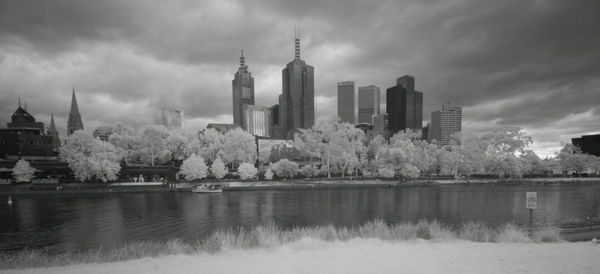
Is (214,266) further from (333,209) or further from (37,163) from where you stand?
(37,163)

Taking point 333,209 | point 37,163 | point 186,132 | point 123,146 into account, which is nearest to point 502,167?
point 333,209

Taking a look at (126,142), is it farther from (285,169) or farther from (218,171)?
(285,169)

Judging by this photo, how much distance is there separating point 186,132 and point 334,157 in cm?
5308

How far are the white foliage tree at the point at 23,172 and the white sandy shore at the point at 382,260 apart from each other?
84469mm

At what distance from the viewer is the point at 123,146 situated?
99000 millimetres

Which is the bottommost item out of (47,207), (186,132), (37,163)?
(47,207)

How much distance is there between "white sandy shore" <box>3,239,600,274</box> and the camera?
381 inches

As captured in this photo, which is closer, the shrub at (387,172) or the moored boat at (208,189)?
the moored boat at (208,189)

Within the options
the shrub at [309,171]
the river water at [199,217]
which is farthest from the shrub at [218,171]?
the river water at [199,217]

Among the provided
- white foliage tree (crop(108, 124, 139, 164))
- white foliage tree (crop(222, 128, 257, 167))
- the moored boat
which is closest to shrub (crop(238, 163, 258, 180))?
white foliage tree (crop(222, 128, 257, 167))

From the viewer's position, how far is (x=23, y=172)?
233 ft

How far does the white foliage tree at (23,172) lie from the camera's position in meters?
70.4

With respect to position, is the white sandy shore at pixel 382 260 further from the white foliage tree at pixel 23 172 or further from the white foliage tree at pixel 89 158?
the white foliage tree at pixel 23 172

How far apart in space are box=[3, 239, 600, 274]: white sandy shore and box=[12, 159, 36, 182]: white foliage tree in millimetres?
84469
